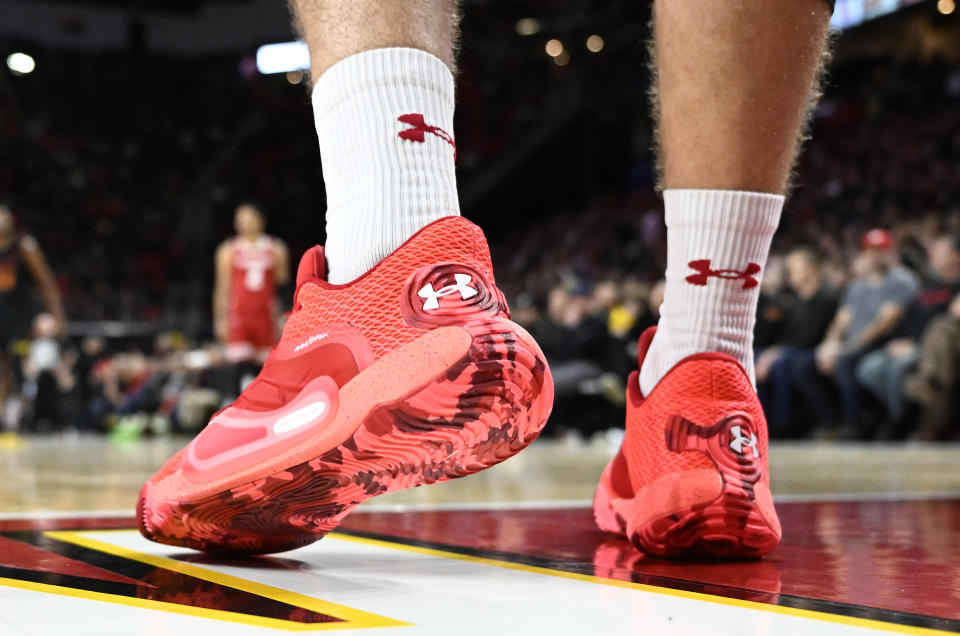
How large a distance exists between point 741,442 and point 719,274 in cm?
17

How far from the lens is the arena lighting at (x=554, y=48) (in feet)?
47.3

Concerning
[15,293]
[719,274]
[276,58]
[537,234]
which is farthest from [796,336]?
[276,58]

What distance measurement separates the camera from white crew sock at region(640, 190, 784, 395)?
103 centimetres

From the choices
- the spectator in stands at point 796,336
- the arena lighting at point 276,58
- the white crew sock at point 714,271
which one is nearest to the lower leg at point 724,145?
the white crew sock at point 714,271

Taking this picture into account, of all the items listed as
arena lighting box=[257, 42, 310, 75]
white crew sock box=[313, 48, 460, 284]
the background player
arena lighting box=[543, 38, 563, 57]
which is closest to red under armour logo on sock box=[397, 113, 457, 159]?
white crew sock box=[313, 48, 460, 284]

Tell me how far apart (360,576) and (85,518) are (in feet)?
2.00

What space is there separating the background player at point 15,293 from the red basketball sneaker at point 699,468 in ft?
15.4

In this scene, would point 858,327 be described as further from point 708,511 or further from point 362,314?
point 362,314

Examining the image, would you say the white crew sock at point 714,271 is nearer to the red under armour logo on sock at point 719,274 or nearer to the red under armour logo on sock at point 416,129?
the red under armour logo on sock at point 719,274

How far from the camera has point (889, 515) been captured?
1.36m

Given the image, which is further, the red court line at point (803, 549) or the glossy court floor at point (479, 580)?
the red court line at point (803, 549)

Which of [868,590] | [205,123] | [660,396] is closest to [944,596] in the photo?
[868,590]

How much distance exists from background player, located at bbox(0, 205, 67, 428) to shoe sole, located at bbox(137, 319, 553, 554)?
4.73 metres

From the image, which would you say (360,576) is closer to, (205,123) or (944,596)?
(944,596)
